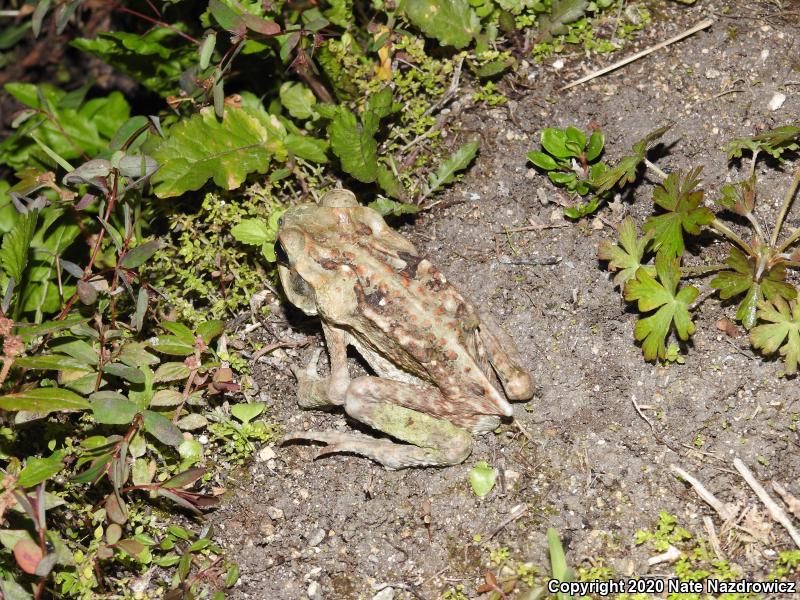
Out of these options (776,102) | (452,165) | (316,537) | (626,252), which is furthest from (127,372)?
(776,102)

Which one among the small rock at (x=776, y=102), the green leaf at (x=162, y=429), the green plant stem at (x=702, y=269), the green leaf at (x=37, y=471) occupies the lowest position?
the green leaf at (x=162, y=429)

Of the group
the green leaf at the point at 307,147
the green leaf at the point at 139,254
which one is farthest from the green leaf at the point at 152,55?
the green leaf at the point at 139,254

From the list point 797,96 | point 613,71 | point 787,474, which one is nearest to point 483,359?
point 787,474

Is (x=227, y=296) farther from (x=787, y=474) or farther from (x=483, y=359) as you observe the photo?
(x=787, y=474)

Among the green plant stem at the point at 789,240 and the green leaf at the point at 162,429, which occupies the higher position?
the green plant stem at the point at 789,240

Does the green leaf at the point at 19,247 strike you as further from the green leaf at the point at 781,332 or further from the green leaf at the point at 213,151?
the green leaf at the point at 781,332

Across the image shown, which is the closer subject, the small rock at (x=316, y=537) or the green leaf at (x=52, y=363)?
the green leaf at (x=52, y=363)
